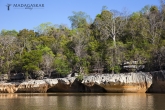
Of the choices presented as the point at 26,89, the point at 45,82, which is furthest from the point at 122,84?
A: the point at 26,89

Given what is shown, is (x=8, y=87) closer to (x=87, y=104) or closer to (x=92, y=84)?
(x=92, y=84)

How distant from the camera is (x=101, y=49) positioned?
42.1 metres

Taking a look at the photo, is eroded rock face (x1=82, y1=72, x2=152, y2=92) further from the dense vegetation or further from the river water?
the river water

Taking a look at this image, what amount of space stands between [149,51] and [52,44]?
20.9 m

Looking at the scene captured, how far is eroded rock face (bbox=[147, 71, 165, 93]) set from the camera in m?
30.6

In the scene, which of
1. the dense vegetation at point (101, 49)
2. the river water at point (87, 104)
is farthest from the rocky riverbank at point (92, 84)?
the river water at point (87, 104)

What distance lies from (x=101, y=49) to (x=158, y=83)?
13.3 m

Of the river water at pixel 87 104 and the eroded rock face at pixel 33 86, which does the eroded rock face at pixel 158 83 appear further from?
the eroded rock face at pixel 33 86

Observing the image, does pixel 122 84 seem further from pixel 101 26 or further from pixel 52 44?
pixel 52 44

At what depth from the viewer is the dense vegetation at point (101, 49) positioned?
3769 centimetres

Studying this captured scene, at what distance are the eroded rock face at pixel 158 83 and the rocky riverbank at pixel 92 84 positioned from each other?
2.04 ft

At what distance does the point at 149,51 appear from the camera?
36.8 metres

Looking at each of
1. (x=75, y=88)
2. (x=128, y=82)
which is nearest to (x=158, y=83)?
(x=128, y=82)

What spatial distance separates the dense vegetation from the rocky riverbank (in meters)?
2.69
